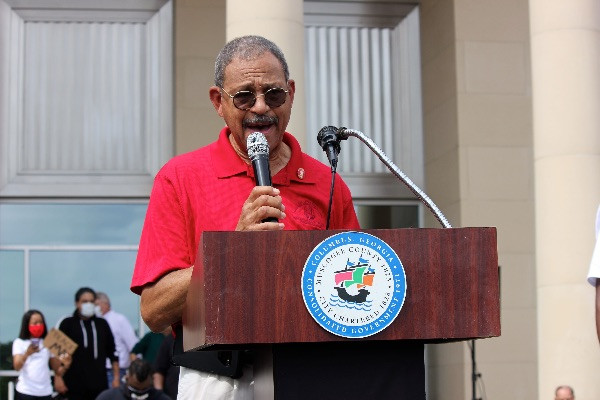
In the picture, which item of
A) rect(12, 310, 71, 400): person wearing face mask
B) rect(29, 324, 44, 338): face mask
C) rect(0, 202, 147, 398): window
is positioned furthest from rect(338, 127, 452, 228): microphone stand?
rect(0, 202, 147, 398): window

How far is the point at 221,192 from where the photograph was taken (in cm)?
400

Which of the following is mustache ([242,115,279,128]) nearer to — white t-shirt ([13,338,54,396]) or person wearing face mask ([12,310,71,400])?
person wearing face mask ([12,310,71,400])

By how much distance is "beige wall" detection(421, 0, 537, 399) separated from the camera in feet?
52.6

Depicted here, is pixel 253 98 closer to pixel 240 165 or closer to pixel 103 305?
pixel 240 165

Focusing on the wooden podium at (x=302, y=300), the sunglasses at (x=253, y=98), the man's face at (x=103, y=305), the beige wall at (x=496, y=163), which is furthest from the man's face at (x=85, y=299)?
the wooden podium at (x=302, y=300)

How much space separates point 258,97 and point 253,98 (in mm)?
17

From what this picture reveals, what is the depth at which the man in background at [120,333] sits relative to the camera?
14.5m

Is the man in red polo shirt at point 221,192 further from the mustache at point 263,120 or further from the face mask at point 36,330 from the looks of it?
the face mask at point 36,330

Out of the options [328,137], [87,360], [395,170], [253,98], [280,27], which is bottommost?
[87,360]

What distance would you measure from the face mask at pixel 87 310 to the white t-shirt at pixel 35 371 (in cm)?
55

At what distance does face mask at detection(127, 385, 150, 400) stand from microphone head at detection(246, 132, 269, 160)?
8532 mm

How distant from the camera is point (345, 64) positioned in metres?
17.0

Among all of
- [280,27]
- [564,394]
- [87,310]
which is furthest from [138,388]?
[564,394]

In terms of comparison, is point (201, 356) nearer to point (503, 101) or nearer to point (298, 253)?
point (298, 253)
